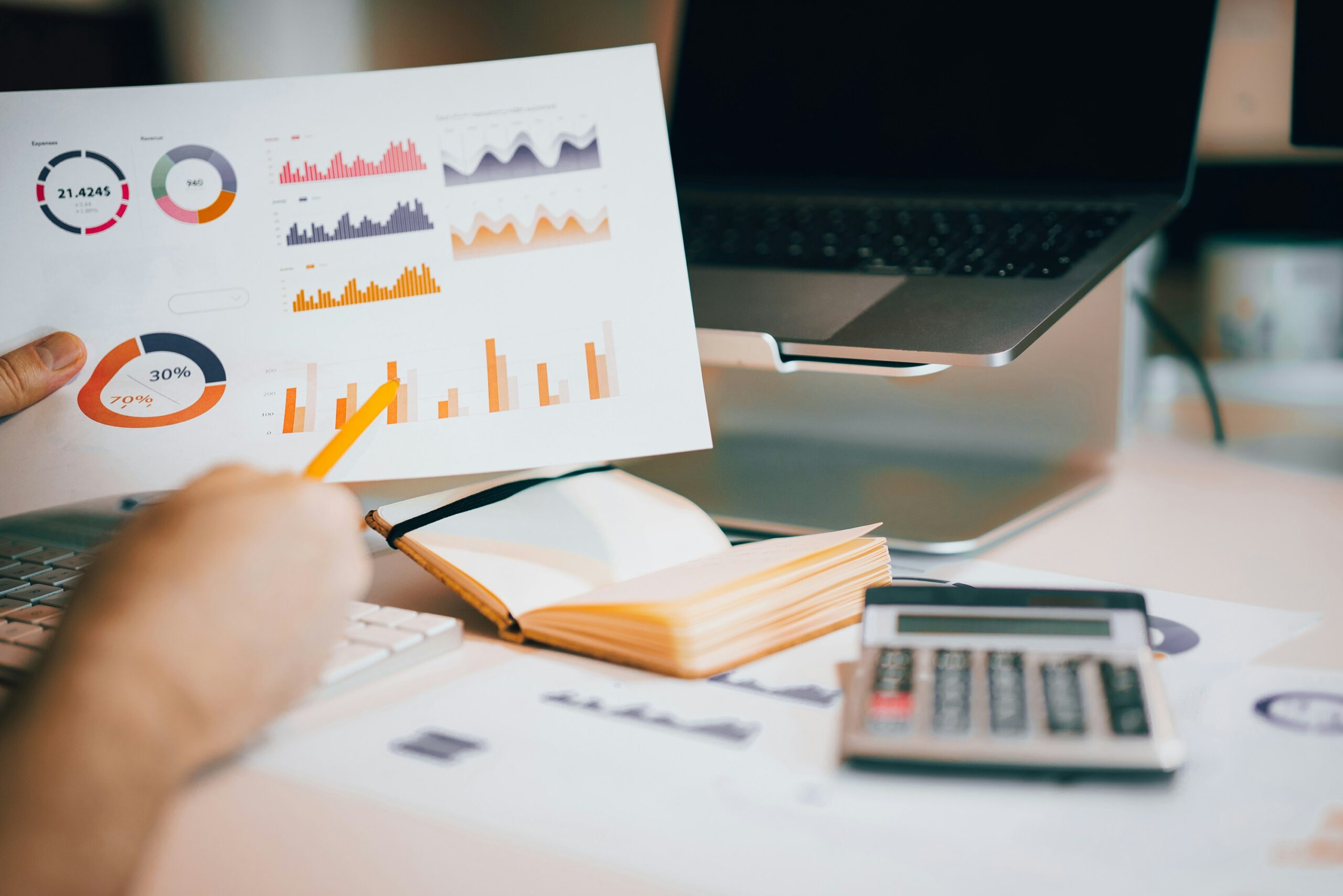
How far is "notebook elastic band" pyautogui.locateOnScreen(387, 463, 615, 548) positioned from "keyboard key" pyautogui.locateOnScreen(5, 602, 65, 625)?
0.15 metres

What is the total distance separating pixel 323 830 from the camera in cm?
35

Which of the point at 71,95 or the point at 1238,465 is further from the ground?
the point at 71,95

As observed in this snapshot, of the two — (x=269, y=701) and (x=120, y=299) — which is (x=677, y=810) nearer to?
(x=269, y=701)

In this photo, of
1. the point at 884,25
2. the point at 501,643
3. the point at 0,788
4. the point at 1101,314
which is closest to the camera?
the point at 0,788

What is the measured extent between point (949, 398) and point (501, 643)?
0.43 meters

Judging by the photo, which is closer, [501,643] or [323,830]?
[323,830]

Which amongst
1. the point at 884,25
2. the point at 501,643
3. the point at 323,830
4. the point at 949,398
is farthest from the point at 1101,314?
the point at 323,830

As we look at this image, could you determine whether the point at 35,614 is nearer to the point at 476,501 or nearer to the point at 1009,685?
the point at 476,501

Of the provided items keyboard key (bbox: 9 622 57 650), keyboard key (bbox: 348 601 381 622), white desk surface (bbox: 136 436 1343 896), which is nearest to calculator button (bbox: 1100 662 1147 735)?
white desk surface (bbox: 136 436 1343 896)

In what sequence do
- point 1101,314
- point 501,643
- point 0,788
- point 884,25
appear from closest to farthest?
point 0,788 → point 501,643 → point 1101,314 → point 884,25

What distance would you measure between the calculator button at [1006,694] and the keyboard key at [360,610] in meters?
0.28

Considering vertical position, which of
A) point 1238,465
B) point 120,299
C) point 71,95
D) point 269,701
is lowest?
point 1238,465

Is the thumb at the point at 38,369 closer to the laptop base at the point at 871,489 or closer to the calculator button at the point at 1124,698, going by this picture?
the laptop base at the point at 871,489

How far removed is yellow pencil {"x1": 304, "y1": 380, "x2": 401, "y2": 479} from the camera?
455mm
